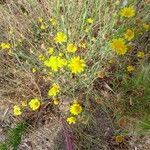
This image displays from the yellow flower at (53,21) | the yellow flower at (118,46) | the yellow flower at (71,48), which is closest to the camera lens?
the yellow flower at (118,46)

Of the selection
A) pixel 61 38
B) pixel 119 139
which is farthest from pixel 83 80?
pixel 119 139

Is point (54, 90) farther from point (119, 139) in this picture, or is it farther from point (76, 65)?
point (119, 139)

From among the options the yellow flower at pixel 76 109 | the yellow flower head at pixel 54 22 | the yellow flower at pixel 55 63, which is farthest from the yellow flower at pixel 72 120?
the yellow flower head at pixel 54 22

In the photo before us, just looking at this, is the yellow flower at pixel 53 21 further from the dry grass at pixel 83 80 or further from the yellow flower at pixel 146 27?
the yellow flower at pixel 146 27

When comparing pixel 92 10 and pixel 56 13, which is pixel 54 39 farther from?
pixel 92 10

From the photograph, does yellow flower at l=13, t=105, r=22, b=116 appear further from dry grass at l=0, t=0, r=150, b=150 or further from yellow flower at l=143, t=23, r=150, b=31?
yellow flower at l=143, t=23, r=150, b=31

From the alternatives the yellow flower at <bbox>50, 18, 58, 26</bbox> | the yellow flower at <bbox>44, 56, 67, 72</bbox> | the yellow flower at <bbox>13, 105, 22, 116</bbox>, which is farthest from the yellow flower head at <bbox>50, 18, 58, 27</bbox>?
the yellow flower at <bbox>13, 105, 22, 116</bbox>

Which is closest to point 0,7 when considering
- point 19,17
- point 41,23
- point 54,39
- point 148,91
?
point 19,17

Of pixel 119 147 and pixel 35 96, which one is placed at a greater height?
pixel 35 96

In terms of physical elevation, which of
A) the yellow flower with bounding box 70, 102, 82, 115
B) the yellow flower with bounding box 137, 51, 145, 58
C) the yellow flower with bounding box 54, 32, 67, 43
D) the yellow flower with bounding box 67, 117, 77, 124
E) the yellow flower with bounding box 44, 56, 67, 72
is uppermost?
the yellow flower with bounding box 54, 32, 67, 43
